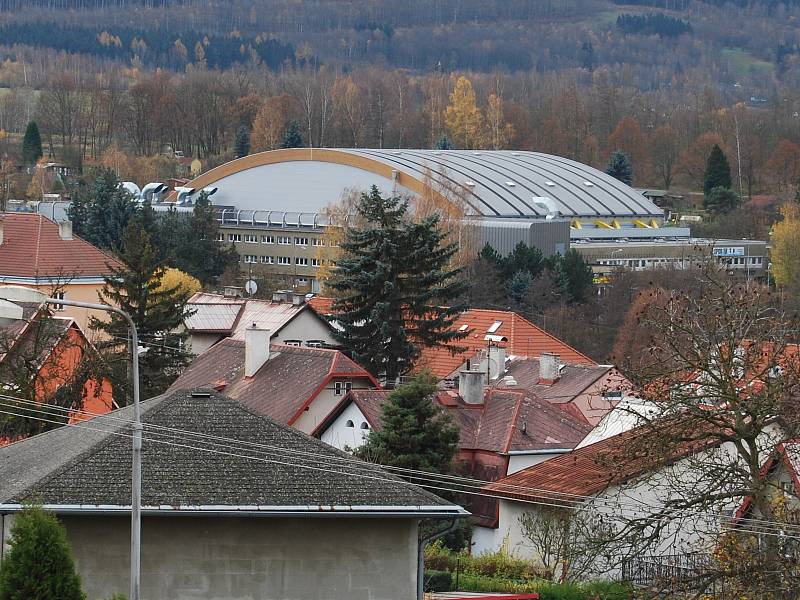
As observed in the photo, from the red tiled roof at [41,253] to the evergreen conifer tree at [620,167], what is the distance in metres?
71.3

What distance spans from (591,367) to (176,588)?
2663 cm

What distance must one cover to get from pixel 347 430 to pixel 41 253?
2310 cm

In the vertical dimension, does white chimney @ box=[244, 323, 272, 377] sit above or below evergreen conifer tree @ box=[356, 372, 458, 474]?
above

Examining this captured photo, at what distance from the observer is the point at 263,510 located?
65.3 feet

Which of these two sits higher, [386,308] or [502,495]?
[386,308]

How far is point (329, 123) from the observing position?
14138 centimetres

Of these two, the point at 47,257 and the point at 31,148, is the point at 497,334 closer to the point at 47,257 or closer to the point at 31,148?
the point at 47,257

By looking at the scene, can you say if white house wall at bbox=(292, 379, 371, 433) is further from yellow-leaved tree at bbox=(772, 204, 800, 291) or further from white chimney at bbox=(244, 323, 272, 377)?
yellow-leaved tree at bbox=(772, 204, 800, 291)

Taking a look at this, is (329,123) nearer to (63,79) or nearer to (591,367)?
(63,79)

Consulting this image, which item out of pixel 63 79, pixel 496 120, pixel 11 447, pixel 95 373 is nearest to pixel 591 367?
pixel 95 373

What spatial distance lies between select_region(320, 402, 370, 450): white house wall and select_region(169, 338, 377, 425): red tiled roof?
0.78m

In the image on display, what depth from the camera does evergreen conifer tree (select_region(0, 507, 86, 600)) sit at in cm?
1623

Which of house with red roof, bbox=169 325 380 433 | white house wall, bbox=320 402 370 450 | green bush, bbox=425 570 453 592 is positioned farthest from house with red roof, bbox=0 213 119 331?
green bush, bbox=425 570 453 592

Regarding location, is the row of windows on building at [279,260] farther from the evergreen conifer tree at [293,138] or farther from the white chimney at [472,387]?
the white chimney at [472,387]
